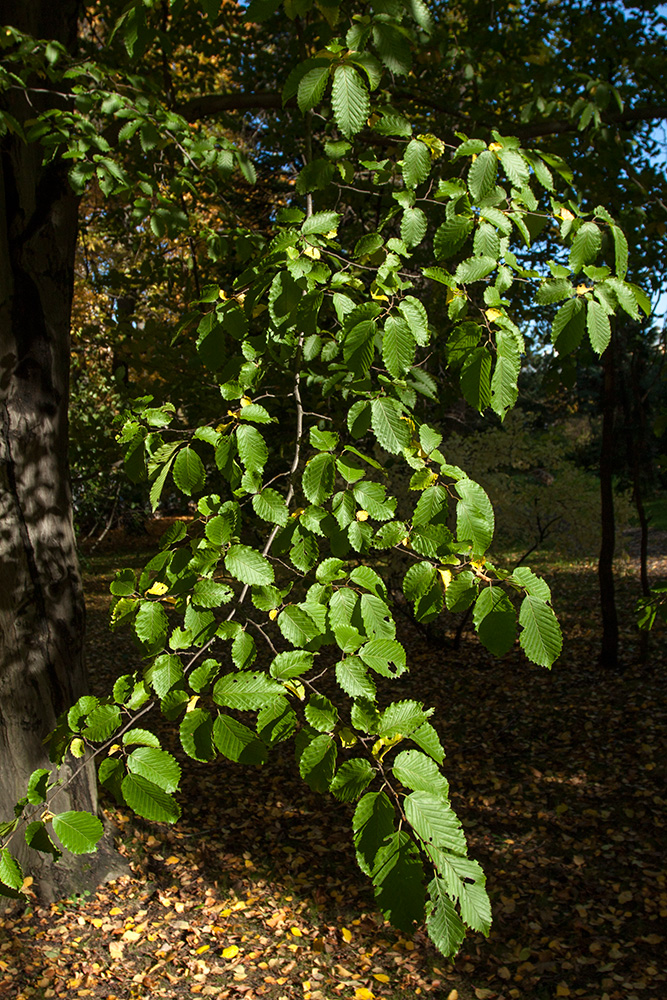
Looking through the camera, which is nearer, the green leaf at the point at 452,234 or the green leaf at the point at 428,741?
the green leaf at the point at 428,741

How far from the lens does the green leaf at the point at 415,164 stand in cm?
166

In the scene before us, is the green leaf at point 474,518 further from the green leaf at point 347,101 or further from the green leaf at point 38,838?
the green leaf at point 38,838

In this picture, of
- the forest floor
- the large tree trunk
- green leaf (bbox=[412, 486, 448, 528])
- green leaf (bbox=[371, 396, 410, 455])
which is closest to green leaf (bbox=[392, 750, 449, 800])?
green leaf (bbox=[412, 486, 448, 528])

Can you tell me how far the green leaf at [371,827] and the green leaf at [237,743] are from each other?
0.62ft

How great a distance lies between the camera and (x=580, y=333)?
4.75 feet

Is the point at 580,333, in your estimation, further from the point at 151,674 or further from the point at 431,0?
the point at 431,0

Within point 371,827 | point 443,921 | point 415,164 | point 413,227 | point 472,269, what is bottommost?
point 443,921

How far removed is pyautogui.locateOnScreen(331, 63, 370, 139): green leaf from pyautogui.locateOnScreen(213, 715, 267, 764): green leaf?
1153mm

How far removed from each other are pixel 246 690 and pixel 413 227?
1162 mm

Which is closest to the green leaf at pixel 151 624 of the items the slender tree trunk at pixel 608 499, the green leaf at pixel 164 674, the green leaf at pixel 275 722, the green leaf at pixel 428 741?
the green leaf at pixel 164 674

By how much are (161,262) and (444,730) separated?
3966mm

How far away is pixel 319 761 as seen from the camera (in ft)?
4.16

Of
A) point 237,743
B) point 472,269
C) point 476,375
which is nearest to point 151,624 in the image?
point 237,743

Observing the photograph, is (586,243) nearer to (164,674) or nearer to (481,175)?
(481,175)
